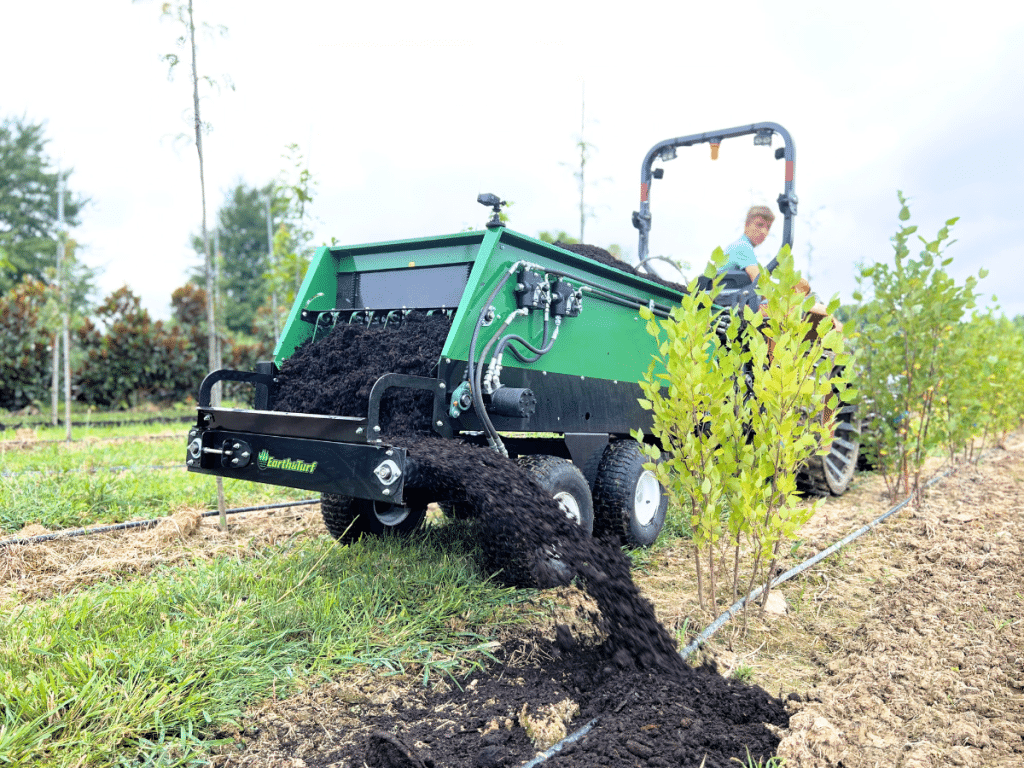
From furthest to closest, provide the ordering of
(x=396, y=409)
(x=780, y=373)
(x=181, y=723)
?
(x=396, y=409) < (x=780, y=373) < (x=181, y=723)

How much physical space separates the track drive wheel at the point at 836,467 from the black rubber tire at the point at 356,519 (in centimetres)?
392

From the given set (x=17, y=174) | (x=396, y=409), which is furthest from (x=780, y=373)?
(x=17, y=174)

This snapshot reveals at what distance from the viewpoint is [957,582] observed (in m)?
4.25

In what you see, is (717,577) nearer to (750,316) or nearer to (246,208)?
(750,316)

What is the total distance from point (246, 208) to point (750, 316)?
3992cm

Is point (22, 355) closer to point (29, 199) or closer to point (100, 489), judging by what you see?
point (100, 489)

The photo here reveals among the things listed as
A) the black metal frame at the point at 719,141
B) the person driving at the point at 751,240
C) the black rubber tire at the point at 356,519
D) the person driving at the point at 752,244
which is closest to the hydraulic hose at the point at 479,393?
Result: the black rubber tire at the point at 356,519

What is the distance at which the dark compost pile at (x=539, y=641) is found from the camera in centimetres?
239

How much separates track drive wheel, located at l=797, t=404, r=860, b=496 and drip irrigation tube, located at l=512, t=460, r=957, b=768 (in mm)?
695

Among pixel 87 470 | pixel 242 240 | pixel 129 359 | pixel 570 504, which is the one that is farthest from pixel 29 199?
pixel 570 504

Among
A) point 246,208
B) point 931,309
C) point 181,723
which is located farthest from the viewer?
point 246,208

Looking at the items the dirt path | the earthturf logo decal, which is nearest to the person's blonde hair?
the dirt path

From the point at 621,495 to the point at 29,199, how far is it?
120 feet

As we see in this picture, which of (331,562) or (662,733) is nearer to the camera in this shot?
(662,733)
